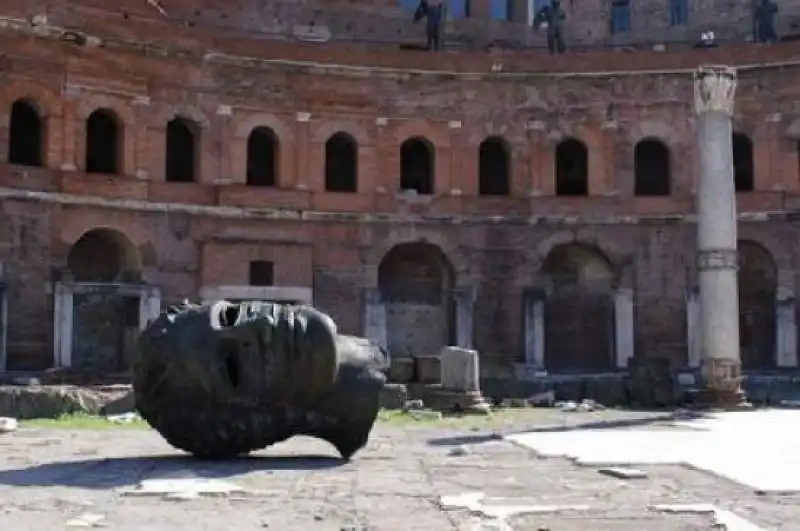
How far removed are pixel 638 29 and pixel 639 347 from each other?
35.8 feet

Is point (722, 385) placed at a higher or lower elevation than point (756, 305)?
lower

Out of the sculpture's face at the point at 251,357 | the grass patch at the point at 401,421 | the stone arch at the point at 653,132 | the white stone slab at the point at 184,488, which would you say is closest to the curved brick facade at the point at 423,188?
the stone arch at the point at 653,132

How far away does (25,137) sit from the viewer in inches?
925

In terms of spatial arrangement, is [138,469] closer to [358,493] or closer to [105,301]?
[358,493]

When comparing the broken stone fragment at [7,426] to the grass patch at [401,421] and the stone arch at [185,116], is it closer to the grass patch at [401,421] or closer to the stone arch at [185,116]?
the grass patch at [401,421]

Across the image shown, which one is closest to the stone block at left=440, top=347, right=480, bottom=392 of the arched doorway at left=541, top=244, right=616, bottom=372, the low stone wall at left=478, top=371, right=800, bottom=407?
the low stone wall at left=478, top=371, right=800, bottom=407

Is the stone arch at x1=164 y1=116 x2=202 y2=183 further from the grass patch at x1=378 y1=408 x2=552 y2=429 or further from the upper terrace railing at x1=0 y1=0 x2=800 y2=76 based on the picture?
the grass patch at x1=378 y1=408 x2=552 y2=429

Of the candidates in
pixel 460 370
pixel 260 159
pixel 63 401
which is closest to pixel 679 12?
pixel 260 159

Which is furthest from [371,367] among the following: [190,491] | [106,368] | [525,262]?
[525,262]

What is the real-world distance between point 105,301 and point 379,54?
814cm

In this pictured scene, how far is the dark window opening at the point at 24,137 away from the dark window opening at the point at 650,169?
13.6 m

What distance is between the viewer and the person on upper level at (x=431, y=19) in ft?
94.4

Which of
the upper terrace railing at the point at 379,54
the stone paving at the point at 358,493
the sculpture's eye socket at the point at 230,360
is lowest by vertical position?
the stone paving at the point at 358,493

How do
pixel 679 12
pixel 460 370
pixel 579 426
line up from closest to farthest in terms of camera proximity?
pixel 579 426, pixel 460 370, pixel 679 12
